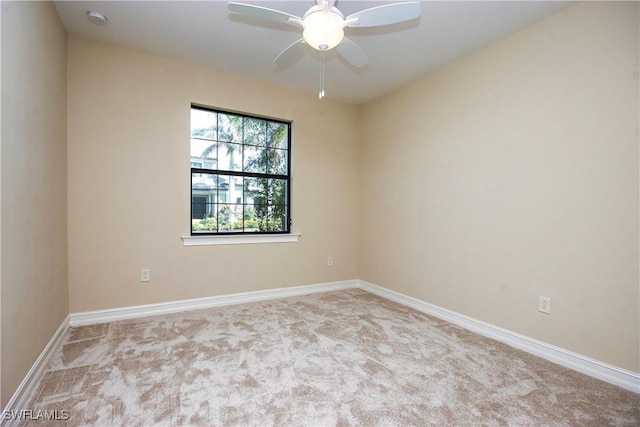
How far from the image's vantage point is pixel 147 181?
9.91ft

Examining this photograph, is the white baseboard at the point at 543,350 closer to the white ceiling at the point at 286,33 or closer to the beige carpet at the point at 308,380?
the beige carpet at the point at 308,380

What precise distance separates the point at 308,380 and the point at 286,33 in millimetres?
2741

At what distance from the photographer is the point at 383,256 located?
12.8ft

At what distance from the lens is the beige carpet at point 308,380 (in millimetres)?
1602

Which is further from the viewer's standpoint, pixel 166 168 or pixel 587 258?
pixel 166 168

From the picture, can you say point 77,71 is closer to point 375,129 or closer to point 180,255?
point 180,255

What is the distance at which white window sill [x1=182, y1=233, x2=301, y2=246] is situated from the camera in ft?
10.6

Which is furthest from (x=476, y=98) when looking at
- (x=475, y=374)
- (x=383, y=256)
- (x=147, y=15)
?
(x=147, y=15)

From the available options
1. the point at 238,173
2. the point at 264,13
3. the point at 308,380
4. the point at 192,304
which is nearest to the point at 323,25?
the point at 264,13

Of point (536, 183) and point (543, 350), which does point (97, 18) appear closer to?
point (536, 183)

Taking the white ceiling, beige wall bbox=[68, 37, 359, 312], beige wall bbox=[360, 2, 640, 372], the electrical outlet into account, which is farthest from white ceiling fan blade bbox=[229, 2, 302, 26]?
the electrical outlet

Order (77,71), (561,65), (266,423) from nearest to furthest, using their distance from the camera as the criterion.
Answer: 1. (266,423)
2. (561,65)
3. (77,71)

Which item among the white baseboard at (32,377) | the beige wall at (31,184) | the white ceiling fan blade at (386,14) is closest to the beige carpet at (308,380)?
the white baseboard at (32,377)

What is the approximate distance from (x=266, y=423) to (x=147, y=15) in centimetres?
299
